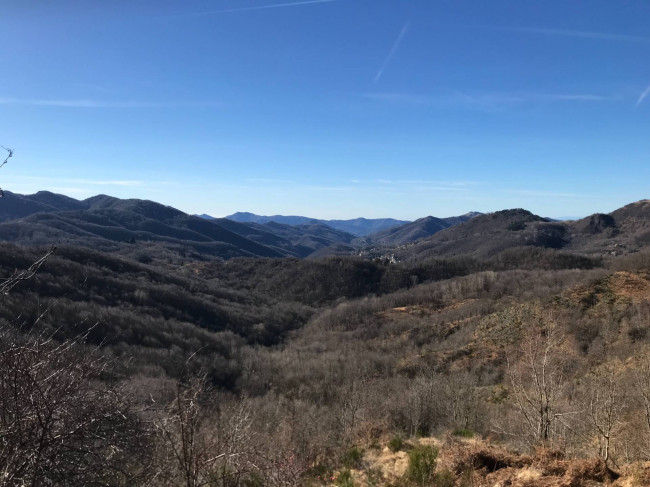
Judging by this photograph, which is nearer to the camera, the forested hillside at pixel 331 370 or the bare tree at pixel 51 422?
the bare tree at pixel 51 422

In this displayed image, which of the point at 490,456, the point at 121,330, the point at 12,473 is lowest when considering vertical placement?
the point at 121,330

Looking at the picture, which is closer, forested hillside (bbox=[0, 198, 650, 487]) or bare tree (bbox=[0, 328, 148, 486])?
bare tree (bbox=[0, 328, 148, 486])

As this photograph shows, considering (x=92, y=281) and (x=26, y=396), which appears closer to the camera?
(x=26, y=396)

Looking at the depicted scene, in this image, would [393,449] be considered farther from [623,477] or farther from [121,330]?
[121,330]

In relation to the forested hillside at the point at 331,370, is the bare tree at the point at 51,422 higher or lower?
higher

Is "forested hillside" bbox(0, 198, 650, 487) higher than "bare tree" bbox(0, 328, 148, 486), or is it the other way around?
"bare tree" bbox(0, 328, 148, 486)

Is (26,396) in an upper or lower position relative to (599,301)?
upper

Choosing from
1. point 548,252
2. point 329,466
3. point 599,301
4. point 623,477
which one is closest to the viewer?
point 623,477

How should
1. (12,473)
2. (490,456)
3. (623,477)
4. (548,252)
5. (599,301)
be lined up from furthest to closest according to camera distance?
(548,252), (599,301), (490,456), (623,477), (12,473)

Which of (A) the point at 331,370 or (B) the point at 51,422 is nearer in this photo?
(B) the point at 51,422

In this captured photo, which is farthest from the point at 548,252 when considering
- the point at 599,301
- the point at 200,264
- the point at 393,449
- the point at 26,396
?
the point at 26,396

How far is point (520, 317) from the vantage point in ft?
214

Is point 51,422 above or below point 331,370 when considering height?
above

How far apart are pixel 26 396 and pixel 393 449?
1367cm
